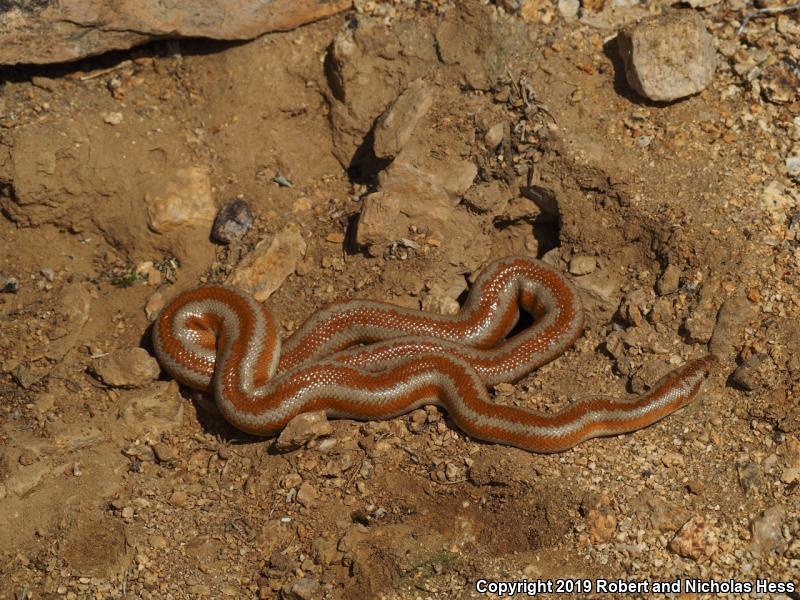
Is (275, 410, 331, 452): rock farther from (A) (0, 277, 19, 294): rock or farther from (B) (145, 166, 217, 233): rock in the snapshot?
(A) (0, 277, 19, 294): rock

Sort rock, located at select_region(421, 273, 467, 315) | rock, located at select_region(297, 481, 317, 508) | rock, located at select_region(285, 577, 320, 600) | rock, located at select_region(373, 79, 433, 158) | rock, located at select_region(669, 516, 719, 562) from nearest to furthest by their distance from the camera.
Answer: rock, located at select_region(669, 516, 719, 562) → rock, located at select_region(285, 577, 320, 600) → rock, located at select_region(297, 481, 317, 508) → rock, located at select_region(373, 79, 433, 158) → rock, located at select_region(421, 273, 467, 315)

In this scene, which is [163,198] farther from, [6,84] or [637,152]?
[637,152]

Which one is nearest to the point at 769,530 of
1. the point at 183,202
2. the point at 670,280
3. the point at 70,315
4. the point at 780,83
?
the point at 670,280

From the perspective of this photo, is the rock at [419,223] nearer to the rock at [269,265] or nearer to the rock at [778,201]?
the rock at [269,265]

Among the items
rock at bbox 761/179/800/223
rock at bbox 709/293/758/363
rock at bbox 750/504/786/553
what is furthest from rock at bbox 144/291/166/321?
rock at bbox 761/179/800/223

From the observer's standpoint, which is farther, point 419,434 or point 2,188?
point 2,188

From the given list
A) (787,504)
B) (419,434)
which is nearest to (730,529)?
(787,504)

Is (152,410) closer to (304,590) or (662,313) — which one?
(304,590)
